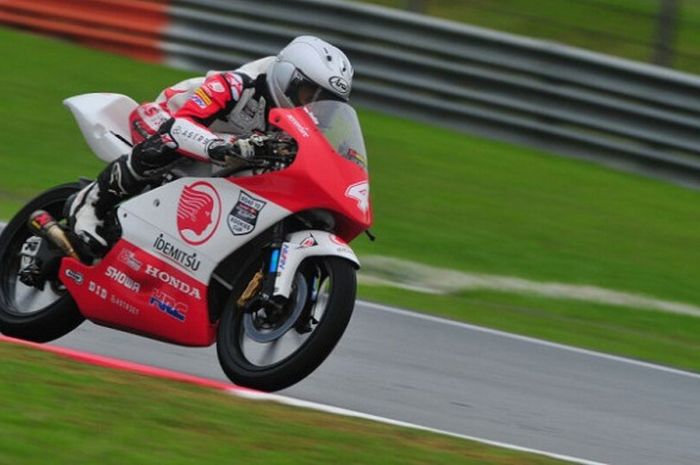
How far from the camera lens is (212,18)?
48.4 ft

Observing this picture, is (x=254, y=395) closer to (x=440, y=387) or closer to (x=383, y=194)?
(x=440, y=387)

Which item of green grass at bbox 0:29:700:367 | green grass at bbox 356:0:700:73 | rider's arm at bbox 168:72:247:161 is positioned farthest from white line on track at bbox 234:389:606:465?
green grass at bbox 356:0:700:73

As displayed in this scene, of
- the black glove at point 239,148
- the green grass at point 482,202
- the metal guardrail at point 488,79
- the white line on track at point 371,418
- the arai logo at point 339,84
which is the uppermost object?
the metal guardrail at point 488,79

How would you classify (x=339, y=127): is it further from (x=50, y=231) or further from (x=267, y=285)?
(x=50, y=231)

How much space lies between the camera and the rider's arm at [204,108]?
21.1 ft

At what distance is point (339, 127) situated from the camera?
639 cm

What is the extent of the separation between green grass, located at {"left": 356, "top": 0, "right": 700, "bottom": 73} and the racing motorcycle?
801cm

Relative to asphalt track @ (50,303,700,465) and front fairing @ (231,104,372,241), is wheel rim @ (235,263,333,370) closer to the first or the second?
front fairing @ (231,104,372,241)

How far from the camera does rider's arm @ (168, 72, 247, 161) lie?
6418 millimetres

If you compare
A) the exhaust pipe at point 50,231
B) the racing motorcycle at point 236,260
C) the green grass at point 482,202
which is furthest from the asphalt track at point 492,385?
the green grass at point 482,202

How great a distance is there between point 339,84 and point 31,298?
6.06 feet

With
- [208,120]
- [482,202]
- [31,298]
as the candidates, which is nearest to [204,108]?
[208,120]

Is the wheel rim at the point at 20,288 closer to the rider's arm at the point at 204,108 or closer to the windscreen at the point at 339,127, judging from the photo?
the rider's arm at the point at 204,108

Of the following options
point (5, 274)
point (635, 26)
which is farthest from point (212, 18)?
point (5, 274)
